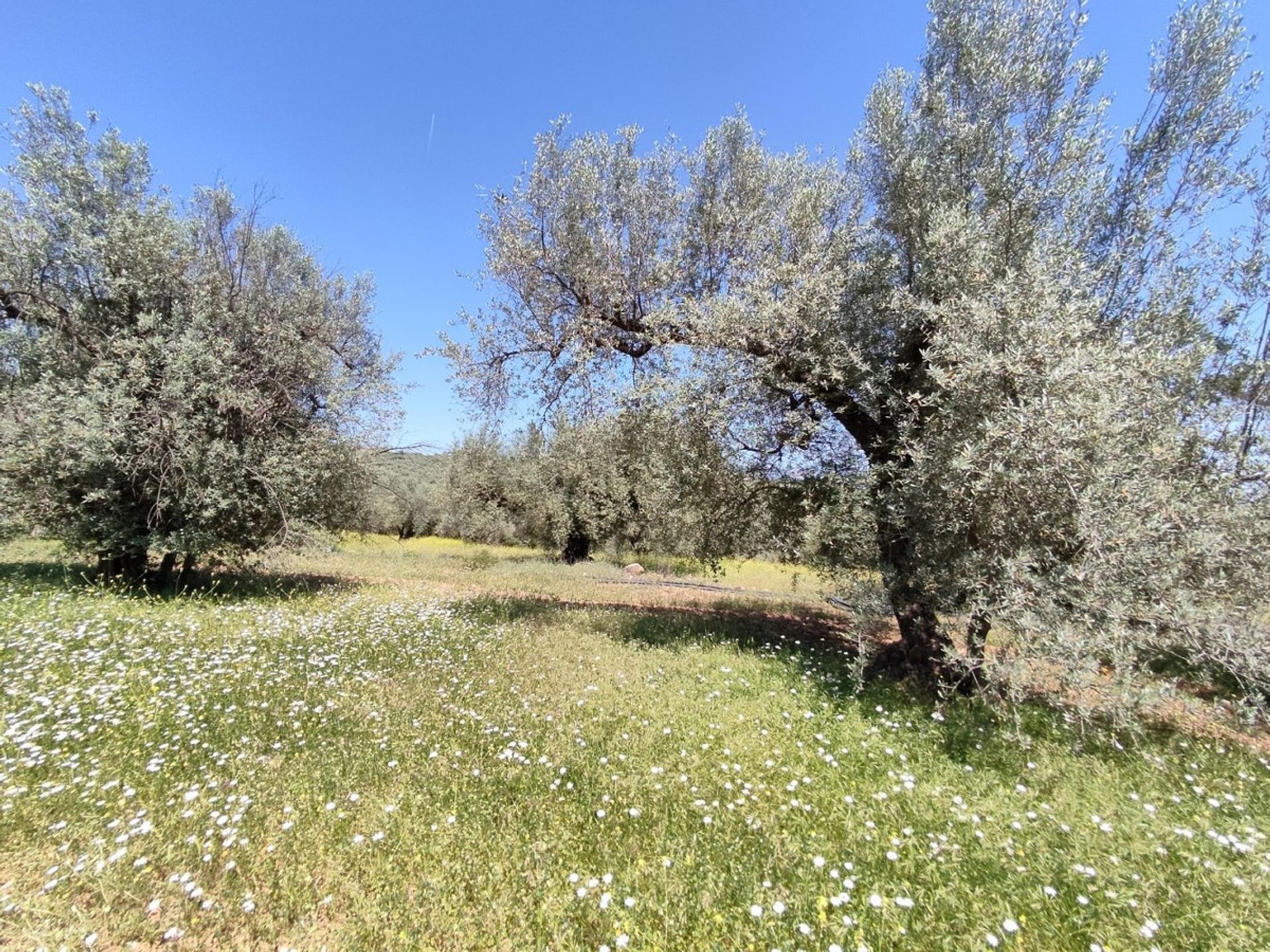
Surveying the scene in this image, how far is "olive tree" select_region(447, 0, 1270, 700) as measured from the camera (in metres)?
5.37

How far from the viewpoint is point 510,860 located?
3711 millimetres

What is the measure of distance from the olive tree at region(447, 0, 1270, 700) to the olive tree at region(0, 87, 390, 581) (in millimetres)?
5502

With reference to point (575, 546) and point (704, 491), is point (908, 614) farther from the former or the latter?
point (575, 546)

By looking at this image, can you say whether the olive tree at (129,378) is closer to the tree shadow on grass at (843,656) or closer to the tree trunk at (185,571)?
the tree trunk at (185,571)

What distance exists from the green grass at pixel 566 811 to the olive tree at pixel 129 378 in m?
4.09

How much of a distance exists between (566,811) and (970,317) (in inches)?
268

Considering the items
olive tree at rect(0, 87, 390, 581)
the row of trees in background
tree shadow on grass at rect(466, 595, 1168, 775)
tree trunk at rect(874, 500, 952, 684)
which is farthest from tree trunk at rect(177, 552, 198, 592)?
tree trunk at rect(874, 500, 952, 684)

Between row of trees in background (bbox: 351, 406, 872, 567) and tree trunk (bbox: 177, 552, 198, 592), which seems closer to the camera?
row of trees in background (bbox: 351, 406, 872, 567)

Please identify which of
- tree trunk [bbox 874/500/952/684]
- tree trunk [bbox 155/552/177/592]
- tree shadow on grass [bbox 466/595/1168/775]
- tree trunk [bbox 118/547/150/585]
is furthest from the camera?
tree trunk [bbox 155/552/177/592]

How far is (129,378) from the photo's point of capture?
34.7ft

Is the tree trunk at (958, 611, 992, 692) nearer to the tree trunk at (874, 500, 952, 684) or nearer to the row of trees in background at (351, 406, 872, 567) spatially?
the tree trunk at (874, 500, 952, 684)

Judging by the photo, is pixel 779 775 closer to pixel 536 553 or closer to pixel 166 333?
pixel 166 333

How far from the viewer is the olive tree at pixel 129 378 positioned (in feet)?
34.1

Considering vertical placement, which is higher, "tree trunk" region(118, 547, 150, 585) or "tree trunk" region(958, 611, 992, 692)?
"tree trunk" region(958, 611, 992, 692)
